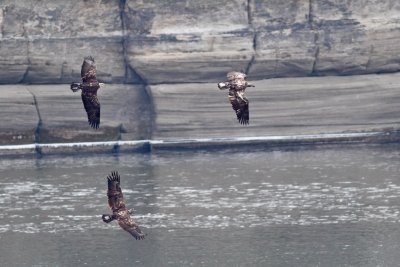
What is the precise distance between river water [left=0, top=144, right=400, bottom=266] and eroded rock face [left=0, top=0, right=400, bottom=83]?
191 cm

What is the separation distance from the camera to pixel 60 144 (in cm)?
4131

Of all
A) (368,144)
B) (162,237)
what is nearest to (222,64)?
(368,144)

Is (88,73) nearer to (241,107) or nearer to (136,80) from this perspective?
(241,107)

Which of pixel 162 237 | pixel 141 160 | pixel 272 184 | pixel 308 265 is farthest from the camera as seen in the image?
pixel 141 160

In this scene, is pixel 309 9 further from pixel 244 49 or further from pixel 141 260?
pixel 141 260

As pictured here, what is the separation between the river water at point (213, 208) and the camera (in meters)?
29.9

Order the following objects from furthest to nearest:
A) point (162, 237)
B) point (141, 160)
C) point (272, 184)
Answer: point (141, 160) < point (272, 184) < point (162, 237)

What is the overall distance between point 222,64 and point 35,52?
410cm

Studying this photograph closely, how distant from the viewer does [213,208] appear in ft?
113

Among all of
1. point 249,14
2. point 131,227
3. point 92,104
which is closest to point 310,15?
point 249,14

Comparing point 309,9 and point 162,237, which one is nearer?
point 162,237

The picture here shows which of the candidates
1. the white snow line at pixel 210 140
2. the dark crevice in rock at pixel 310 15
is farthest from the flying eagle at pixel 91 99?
the dark crevice in rock at pixel 310 15

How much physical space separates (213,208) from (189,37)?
A: 21.6 feet

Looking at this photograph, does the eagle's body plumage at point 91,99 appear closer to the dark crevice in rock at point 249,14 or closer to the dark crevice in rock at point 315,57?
the dark crevice in rock at point 249,14
